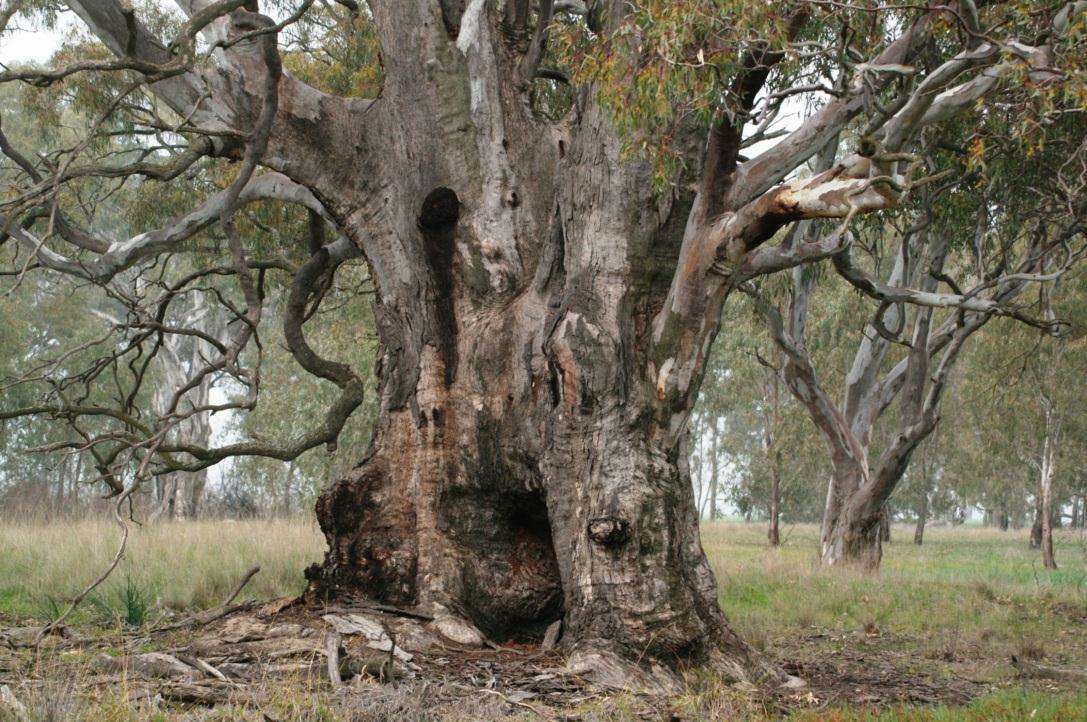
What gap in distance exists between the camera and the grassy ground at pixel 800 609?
4.90 metres

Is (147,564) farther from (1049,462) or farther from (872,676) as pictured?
(1049,462)

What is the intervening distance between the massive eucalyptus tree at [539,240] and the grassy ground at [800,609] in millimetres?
1032

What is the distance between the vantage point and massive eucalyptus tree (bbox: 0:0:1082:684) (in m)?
5.45

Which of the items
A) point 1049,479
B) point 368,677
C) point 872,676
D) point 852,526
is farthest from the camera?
point 1049,479

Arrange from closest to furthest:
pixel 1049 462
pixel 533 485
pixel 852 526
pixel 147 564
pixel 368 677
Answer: pixel 368 677
pixel 533 485
pixel 147 564
pixel 852 526
pixel 1049 462

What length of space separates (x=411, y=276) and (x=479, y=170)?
79 centimetres

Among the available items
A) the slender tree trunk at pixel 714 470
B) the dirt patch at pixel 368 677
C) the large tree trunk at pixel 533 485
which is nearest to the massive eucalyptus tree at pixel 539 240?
the large tree trunk at pixel 533 485

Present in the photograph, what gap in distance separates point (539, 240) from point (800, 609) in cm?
444

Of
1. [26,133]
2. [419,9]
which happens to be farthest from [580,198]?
[26,133]

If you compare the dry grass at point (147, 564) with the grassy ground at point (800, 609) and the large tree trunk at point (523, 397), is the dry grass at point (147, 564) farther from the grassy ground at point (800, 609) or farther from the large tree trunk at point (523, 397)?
the large tree trunk at point (523, 397)

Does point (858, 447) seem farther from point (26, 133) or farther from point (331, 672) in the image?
point (26, 133)

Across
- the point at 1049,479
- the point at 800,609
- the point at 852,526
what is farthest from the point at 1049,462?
the point at 800,609

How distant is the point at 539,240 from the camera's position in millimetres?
6465

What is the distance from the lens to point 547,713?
4500 millimetres
